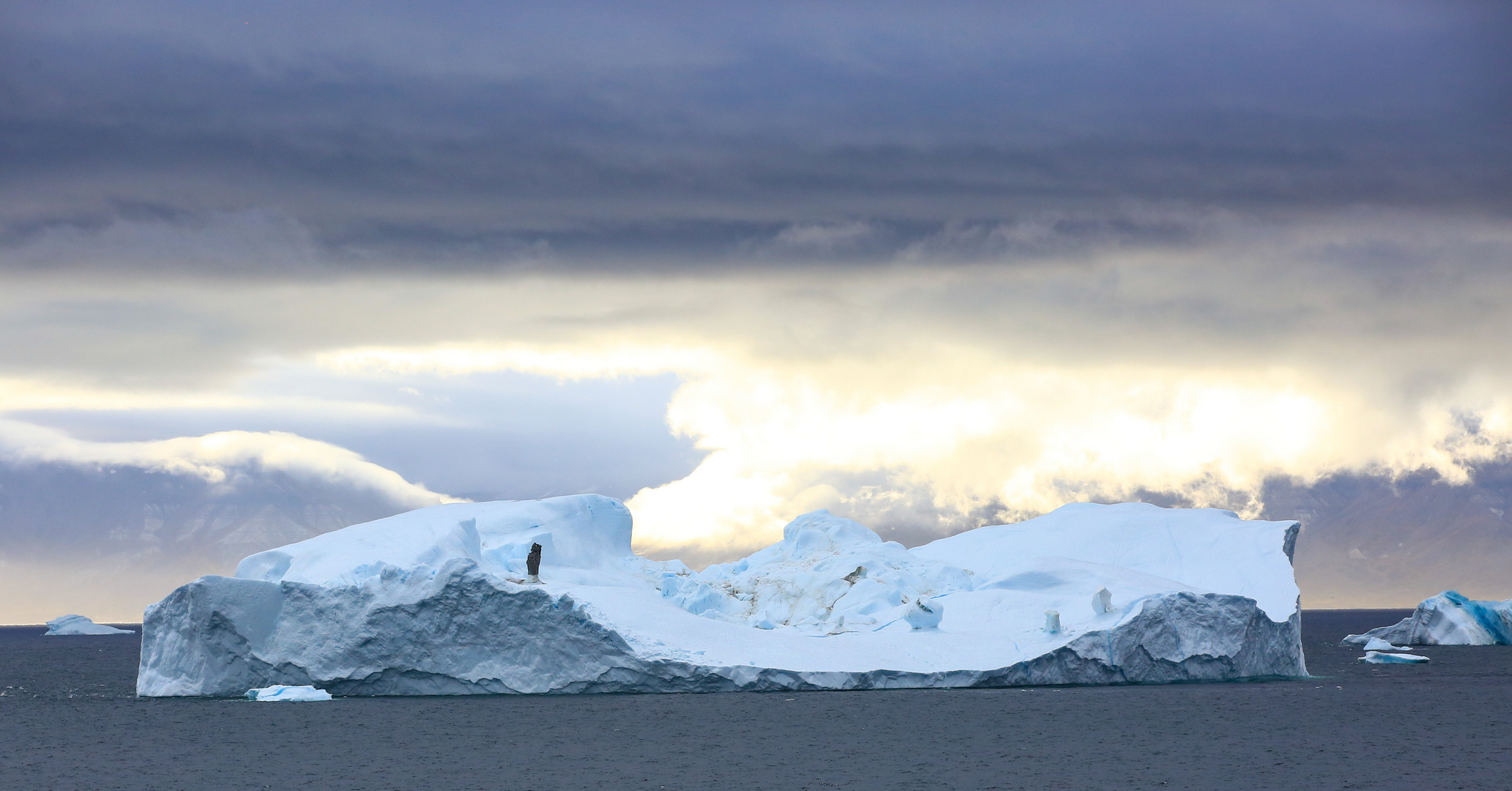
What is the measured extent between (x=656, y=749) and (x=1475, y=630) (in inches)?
1936

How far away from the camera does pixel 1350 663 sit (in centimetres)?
4897

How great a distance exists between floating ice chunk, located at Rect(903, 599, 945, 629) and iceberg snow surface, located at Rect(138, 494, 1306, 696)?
0.04m

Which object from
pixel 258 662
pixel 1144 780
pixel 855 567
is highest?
pixel 855 567

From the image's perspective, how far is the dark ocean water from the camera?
19938mm

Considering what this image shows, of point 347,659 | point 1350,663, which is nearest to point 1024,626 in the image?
point 347,659

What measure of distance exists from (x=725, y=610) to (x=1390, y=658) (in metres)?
27.9

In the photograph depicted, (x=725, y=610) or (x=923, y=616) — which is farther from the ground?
(x=725, y=610)

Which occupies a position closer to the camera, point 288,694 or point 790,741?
point 790,741

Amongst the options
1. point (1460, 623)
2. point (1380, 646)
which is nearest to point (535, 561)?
point (1380, 646)

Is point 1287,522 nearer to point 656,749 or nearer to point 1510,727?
point 1510,727

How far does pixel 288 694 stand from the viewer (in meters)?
28.2

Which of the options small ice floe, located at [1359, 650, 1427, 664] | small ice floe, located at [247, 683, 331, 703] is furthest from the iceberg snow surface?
small ice floe, located at [1359, 650, 1427, 664]

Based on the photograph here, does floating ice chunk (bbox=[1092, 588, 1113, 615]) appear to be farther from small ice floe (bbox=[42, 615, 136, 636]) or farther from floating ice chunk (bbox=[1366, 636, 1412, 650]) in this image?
small ice floe (bbox=[42, 615, 136, 636])

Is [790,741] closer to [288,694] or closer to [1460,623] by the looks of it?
[288,694]
